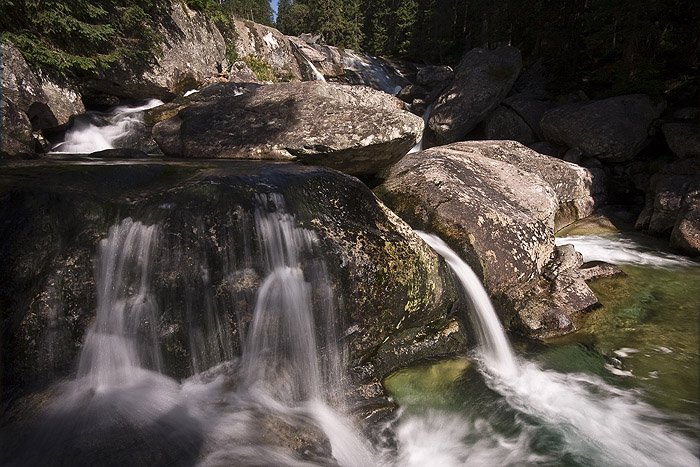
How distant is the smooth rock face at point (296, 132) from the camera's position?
6043 mm

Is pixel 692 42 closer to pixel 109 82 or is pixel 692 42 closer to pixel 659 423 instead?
pixel 659 423

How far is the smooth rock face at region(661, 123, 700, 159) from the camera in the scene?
9.38 meters

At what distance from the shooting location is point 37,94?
308 inches

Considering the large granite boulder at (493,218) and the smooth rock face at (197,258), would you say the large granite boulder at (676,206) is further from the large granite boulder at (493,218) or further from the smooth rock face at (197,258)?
the smooth rock face at (197,258)

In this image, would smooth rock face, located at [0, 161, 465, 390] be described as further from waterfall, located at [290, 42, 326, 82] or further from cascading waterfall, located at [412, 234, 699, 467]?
waterfall, located at [290, 42, 326, 82]

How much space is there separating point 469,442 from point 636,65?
13.4 meters

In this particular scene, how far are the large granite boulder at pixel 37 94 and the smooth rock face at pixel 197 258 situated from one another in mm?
4206

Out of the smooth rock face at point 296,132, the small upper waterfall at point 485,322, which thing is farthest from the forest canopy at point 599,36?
the small upper waterfall at point 485,322

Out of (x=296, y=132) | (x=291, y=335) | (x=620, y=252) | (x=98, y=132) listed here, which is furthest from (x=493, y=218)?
(x=98, y=132)

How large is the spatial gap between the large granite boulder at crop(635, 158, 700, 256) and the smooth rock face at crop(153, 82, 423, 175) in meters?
6.07

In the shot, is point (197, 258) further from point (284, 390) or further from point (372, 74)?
point (372, 74)

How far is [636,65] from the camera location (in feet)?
37.4

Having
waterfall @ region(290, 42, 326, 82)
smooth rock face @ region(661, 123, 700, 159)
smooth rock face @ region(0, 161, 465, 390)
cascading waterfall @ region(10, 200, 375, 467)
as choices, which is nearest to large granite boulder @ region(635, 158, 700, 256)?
smooth rock face @ region(661, 123, 700, 159)

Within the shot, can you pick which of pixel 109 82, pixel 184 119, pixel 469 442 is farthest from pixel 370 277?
pixel 109 82
